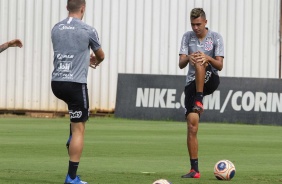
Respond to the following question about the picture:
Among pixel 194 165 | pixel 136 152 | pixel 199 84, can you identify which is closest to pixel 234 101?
pixel 136 152

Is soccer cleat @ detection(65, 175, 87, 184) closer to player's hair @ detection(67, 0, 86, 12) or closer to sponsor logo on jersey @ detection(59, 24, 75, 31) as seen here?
sponsor logo on jersey @ detection(59, 24, 75, 31)

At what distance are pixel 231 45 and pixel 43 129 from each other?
9919mm

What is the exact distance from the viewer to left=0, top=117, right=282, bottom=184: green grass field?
12383 millimetres

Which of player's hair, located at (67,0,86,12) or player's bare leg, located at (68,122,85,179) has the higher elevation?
player's hair, located at (67,0,86,12)

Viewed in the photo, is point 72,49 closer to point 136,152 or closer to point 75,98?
point 75,98

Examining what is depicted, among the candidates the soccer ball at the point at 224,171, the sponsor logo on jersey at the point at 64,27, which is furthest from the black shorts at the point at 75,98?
the soccer ball at the point at 224,171

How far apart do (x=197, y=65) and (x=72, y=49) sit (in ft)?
6.55

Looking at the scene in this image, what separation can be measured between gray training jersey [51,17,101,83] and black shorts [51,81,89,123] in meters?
0.07

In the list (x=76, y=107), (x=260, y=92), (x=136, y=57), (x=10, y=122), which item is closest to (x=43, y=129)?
(x=10, y=122)

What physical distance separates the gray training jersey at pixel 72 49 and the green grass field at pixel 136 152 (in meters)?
1.33

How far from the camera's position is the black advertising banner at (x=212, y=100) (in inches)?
1059

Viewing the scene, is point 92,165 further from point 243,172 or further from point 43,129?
point 43,129

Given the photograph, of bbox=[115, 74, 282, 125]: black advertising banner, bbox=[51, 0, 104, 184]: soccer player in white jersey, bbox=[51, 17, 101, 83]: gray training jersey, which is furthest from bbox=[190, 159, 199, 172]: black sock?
bbox=[115, 74, 282, 125]: black advertising banner

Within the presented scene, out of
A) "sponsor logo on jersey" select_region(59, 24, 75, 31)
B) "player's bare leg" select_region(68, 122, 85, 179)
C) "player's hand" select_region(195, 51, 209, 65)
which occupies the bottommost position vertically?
"player's bare leg" select_region(68, 122, 85, 179)
